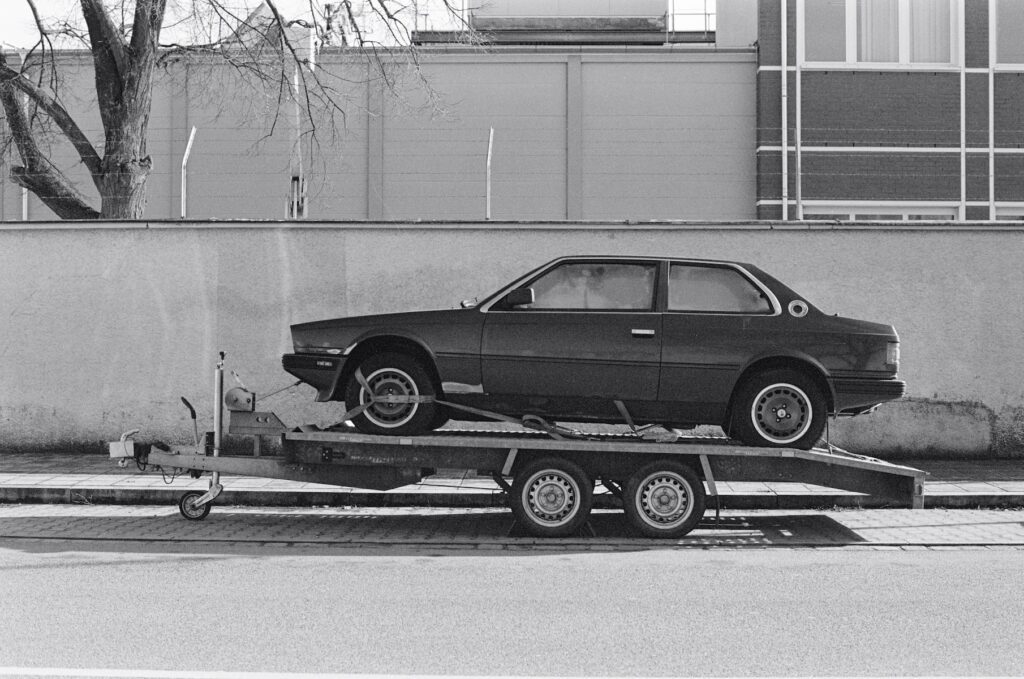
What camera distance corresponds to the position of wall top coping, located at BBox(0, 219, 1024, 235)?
42.8ft

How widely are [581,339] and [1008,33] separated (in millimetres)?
16693

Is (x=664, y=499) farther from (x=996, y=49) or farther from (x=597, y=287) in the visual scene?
(x=996, y=49)

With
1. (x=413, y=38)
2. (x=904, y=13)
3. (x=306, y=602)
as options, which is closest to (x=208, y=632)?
(x=306, y=602)

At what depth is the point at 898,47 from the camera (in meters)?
21.8

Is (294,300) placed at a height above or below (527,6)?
below

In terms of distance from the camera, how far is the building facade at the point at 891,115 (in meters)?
21.5

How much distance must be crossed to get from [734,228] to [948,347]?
9.15ft

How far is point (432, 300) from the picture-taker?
13367mm

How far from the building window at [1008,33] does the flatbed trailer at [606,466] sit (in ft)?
51.3

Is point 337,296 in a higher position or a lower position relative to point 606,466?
higher

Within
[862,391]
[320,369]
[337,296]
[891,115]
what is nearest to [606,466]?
[862,391]

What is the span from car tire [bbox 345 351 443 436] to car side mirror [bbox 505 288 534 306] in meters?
0.88

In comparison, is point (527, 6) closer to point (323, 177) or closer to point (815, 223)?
point (323, 177)

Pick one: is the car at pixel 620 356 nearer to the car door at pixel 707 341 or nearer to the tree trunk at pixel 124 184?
the car door at pixel 707 341
